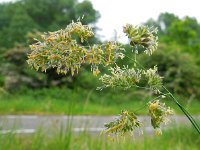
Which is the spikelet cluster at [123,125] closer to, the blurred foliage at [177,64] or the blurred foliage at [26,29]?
the blurred foliage at [26,29]

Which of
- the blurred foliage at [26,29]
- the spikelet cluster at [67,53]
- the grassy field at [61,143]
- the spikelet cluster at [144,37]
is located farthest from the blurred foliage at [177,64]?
the spikelet cluster at [67,53]

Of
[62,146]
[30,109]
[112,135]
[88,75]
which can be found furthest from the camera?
[88,75]

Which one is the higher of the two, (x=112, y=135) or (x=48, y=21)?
(x=48, y=21)

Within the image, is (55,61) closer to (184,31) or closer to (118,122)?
(118,122)

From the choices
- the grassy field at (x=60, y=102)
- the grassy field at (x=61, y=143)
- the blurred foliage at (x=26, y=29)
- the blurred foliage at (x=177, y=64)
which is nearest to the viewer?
the grassy field at (x=61, y=143)

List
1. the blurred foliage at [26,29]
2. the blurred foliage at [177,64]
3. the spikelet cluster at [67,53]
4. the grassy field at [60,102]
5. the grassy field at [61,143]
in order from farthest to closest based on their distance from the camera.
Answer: the blurred foliage at [177,64], the blurred foliage at [26,29], the grassy field at [60,102], the grassy field at [61,143], the spikelet cluster at [67,53]

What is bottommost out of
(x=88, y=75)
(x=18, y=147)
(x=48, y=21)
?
(x=18, y=147)

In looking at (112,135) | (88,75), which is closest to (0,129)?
(112,135)

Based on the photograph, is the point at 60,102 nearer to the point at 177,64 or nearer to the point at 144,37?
the point at 177,64

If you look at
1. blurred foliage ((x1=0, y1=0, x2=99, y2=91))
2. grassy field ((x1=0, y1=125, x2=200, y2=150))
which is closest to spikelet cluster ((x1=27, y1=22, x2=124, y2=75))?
grassy field ((x1=0, y1=125, x2=200, y2=150))

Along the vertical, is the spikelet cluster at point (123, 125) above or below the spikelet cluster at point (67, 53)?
below

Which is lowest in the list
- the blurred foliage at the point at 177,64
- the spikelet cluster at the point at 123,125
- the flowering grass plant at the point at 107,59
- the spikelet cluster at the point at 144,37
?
the spikelet cluster at the point at 123,125
